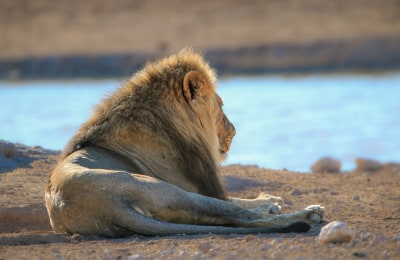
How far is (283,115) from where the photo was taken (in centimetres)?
1748

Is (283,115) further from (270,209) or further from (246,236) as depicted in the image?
(246,236)

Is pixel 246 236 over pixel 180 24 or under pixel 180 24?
under

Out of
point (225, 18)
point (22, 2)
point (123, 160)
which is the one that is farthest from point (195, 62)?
point (22, 2)

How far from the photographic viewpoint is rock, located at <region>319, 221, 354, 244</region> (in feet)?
16.6

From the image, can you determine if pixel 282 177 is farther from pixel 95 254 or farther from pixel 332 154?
pixel 332 154

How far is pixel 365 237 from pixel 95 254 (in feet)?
4.81

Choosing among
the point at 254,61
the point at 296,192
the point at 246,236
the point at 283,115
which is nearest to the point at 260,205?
the point at 296,192

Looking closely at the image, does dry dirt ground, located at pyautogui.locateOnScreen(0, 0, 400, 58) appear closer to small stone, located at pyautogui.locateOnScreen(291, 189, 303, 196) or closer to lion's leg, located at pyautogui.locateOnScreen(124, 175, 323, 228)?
small stone, located at pyautogui.locateOnScreen(291, 189, 303, 196)

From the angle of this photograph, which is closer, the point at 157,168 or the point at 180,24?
the point at 157,168

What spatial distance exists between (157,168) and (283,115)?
11601 millimetres

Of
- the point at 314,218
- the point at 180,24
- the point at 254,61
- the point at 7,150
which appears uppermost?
the point at 180,24

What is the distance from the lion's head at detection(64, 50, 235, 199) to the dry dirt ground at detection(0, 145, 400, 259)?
68 centimetres

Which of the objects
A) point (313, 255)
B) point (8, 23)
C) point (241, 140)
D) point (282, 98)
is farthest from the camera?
point (8, 23)

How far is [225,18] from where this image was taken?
104ft
